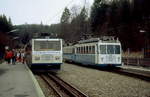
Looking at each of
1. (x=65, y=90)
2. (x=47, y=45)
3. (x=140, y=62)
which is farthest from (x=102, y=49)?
(x=65, y=90)

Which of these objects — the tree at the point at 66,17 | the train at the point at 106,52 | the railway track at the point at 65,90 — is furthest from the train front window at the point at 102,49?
the tree at the point at 66,17

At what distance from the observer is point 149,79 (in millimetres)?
19750

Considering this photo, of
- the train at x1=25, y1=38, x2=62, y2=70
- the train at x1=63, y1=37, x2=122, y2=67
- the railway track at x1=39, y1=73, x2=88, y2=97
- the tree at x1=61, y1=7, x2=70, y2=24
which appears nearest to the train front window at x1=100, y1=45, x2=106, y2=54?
the train at x1=63, y1=37, x2=122, y2=67

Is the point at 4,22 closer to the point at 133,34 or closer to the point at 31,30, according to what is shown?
the point at 31,30

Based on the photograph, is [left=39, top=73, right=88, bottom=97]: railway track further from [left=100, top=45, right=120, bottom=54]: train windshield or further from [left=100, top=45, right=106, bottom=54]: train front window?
[left=100, top=45, right=120, bottom=54]: train windshield

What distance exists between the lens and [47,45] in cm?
2480

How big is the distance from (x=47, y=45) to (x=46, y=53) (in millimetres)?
729

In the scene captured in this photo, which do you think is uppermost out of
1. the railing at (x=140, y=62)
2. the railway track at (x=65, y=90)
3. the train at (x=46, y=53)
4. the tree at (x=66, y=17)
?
the tree at (x=66, y=17)

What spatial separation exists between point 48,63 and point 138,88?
9961 millimetres

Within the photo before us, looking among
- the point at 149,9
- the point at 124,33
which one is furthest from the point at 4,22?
the point at 149,9

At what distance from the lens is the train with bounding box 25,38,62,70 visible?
79.9ft

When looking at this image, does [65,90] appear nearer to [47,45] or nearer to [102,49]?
[47,45]

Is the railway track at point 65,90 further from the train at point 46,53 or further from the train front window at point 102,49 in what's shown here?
→ the train front window at point 102,49

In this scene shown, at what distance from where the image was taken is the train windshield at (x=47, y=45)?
24625 millimetres
